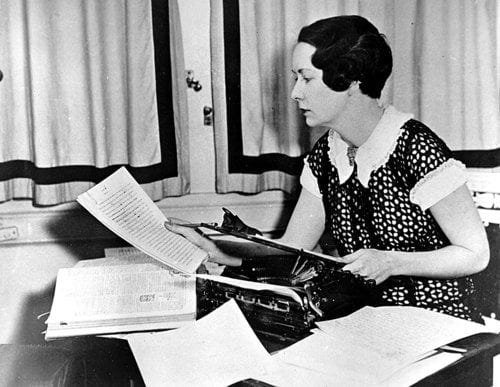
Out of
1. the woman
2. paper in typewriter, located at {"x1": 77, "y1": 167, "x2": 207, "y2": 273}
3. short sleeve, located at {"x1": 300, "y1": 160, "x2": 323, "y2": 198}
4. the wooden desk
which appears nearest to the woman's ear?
the woman

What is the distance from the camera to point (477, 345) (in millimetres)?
831

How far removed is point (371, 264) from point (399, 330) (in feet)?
0.91

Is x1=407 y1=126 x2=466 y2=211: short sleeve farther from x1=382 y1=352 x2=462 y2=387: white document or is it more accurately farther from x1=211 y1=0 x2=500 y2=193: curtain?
x1=211 y1=0 x2=500 y2=193: curtain

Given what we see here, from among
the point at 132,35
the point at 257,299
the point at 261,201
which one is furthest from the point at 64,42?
the point at 257,299

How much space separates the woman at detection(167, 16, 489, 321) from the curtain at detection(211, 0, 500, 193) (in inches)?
20.4

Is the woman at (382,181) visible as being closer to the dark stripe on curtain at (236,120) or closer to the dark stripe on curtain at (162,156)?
the dark stripe on curtain at (236,120)

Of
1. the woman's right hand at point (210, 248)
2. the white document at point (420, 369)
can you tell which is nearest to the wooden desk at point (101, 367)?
the white document at point (420, 369)

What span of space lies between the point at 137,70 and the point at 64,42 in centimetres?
25

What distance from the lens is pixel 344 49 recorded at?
146 cm

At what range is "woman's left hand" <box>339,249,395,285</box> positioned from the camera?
1109 mm

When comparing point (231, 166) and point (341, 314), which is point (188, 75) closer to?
point (231, 166)

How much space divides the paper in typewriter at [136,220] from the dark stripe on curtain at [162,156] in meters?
0.80

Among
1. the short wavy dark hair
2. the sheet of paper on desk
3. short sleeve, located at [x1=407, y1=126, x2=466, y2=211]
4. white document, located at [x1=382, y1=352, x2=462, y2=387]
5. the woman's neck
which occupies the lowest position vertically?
white document, located at [x1=382, y1=352, x2=462, y2=387]

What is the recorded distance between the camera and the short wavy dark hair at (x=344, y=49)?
145cm
